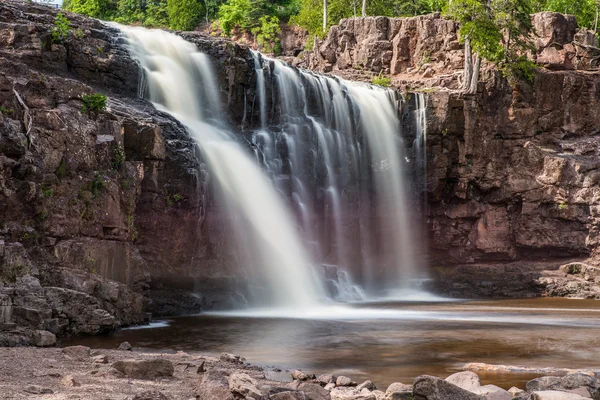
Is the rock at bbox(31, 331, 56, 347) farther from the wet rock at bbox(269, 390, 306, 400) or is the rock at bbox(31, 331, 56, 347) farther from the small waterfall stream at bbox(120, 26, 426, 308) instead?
the small waterfall stream at bbox(120, 26, 426, 308)

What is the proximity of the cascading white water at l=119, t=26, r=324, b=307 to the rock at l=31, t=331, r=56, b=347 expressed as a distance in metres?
10.1

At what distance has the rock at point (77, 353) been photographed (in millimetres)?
10945

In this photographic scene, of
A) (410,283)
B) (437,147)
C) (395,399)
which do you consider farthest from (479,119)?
(395,399)

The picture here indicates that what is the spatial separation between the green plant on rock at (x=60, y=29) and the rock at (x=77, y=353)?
14383 millimetres

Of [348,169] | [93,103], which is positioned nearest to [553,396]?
[93,103]

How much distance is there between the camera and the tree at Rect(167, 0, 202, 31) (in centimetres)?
6562

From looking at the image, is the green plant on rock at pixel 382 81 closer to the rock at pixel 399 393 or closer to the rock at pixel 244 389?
the rock at pixel 399 393

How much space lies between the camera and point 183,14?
216 ft

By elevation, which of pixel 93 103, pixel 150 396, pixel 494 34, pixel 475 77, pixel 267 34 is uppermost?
pixel 267 34

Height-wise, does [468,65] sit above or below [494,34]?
below

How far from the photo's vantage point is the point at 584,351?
14781 mm

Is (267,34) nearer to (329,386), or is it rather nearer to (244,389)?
(329,386)

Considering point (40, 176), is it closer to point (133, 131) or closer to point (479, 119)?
point (133, 131)

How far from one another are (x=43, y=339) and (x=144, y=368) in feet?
13.7
